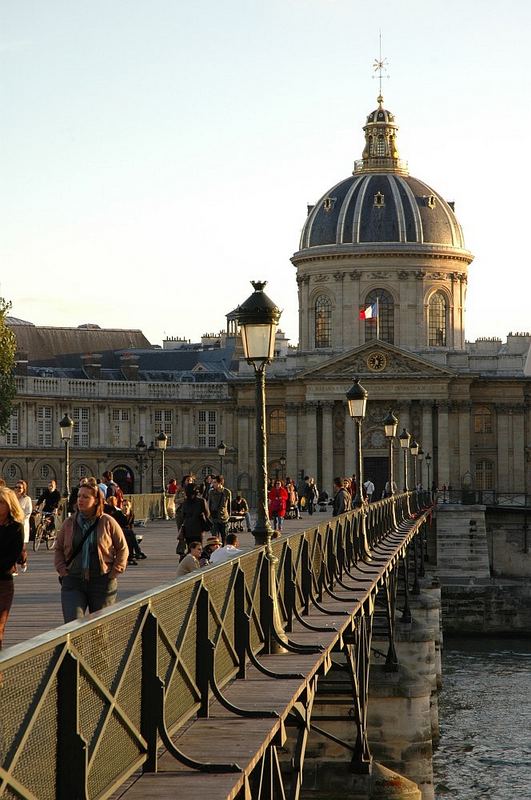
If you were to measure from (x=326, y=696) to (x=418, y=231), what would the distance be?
269ft

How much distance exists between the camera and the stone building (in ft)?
343

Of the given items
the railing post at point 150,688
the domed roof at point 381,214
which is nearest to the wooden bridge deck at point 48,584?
the railing post at point 150,688

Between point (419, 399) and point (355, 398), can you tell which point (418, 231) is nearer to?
point (419, 399)

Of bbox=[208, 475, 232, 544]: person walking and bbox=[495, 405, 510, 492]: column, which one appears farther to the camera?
bbox=[495, 405, 510, 492]: column

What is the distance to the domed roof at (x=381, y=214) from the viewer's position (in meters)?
109

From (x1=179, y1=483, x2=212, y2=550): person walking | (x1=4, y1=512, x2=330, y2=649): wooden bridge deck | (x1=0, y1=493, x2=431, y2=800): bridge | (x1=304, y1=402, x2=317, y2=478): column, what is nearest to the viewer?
(x1=0, y1=493, x2=431, y2=800): bridge

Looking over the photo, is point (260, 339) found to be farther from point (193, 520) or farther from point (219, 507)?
point (219, 507)

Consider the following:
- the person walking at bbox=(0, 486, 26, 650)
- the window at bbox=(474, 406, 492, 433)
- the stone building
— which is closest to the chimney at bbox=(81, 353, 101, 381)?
the stone building

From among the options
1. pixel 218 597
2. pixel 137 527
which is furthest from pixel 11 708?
pixel 137 527

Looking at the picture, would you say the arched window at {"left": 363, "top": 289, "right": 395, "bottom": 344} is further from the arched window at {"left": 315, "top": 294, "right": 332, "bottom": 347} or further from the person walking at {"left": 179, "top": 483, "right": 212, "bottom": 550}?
the person walking at {"left": 179, "top": 483, "right": 212, "bottom": 550}

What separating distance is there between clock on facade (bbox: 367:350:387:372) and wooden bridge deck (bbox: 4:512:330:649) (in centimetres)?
6070

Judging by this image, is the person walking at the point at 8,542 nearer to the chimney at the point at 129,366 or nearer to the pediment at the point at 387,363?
the pediment at the point at 387,363

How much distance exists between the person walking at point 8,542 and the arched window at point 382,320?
3764 inches

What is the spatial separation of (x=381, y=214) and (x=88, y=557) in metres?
95.5
